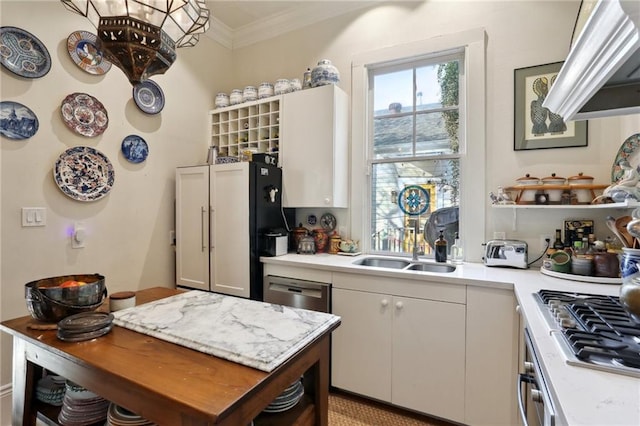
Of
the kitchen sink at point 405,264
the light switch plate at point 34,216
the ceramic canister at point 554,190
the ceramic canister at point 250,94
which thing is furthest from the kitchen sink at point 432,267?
the light switch plate at point 34,216

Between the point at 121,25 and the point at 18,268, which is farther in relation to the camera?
the point at 18,268

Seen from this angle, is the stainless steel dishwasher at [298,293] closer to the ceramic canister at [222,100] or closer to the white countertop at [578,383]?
the white countertop at [578,383]

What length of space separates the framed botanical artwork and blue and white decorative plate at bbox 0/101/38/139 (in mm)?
3296

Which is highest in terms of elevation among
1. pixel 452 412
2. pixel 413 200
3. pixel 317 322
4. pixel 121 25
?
pixel 121 25

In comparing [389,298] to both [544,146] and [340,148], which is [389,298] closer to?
[340,148]

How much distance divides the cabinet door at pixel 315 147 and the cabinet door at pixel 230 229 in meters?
0.44

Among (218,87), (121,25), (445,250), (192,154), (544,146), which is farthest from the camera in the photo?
(218,87)

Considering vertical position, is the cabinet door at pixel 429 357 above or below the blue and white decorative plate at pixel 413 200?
below

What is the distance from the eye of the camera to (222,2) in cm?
293

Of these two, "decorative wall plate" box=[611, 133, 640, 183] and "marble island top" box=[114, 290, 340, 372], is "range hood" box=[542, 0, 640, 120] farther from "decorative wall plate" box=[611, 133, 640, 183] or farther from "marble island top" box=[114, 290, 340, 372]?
"marble island top" box=[114, 290, 340, 372]

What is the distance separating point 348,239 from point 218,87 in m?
2.20

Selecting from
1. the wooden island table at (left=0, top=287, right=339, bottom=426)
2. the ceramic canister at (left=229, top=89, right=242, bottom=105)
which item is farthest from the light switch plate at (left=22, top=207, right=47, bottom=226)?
the ceramic canister at (left=229, top=89, right=242, bottom=105)

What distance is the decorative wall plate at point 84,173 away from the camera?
2.20 meters

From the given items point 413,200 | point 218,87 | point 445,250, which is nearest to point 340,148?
point 413,200
